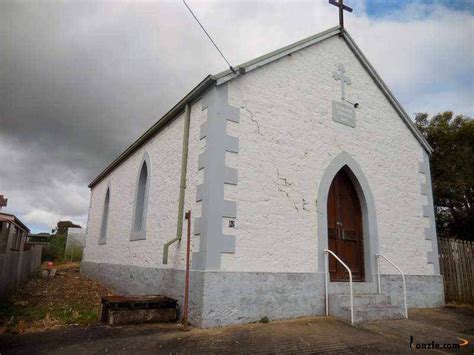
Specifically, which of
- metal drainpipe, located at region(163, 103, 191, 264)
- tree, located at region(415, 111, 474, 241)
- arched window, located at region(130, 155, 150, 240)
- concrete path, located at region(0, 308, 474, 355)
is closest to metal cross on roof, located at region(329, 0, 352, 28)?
metal drainpipe, located at region(163, 103, 191, 264)

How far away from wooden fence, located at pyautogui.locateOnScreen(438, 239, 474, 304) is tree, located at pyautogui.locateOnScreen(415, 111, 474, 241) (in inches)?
254

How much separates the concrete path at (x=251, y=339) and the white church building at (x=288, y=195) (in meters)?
0.43

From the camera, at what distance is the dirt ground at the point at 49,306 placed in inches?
259

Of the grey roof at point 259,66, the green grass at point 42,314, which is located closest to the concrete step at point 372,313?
the green grass at point 42,314

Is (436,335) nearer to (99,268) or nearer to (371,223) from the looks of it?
(371,223)

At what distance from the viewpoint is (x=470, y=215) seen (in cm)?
1577

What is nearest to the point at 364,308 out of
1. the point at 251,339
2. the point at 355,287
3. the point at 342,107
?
the point at 355,287

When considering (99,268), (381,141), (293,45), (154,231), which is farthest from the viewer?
(99,268)

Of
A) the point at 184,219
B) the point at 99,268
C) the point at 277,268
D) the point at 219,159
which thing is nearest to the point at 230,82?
the point at 219,159

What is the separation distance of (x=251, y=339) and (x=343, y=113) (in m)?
5.80

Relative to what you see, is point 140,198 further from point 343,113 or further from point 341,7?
point 341,7

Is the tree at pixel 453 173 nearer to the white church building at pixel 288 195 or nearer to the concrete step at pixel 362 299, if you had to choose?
the white church building at pixel 288 195

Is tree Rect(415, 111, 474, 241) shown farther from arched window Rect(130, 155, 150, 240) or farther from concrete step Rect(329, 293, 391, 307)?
arched window Rect(130, 155, 150, 240)

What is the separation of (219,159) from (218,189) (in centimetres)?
56
